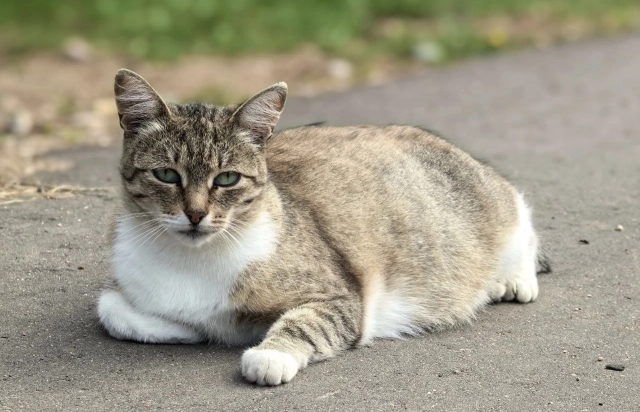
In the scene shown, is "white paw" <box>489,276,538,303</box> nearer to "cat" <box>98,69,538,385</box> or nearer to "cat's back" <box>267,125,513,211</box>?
"cat" <box>98,69,538,385</box>

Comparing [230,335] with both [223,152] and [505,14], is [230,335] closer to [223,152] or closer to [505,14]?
[223,152]

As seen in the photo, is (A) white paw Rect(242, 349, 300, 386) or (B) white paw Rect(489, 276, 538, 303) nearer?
(A) white paw Rect(242, 349, 300, 386)

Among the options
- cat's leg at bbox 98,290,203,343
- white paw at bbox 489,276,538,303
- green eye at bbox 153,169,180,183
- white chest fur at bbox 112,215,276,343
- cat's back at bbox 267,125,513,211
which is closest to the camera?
green eye at bbox 153,169,180,183

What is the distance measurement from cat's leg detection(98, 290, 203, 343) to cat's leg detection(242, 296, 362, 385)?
0.52m

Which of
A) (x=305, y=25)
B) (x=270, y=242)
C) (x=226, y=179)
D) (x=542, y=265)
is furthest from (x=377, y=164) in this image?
(x=305, y=25)

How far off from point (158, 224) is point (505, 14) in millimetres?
12571

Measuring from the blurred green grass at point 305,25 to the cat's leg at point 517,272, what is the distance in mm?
8187

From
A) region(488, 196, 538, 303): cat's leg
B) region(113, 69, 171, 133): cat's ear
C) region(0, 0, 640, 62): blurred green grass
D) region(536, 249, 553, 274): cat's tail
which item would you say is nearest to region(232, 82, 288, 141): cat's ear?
region(113, 69, 171, 133): cat's ear

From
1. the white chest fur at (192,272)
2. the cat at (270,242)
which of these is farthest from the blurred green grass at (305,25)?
the white chest fur at (192,272)

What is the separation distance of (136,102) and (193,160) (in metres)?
0.45

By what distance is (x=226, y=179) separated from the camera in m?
5.27

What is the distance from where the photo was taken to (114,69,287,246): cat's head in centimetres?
514

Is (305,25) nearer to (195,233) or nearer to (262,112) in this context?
(262,112)

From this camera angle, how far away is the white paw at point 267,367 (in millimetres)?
4938
